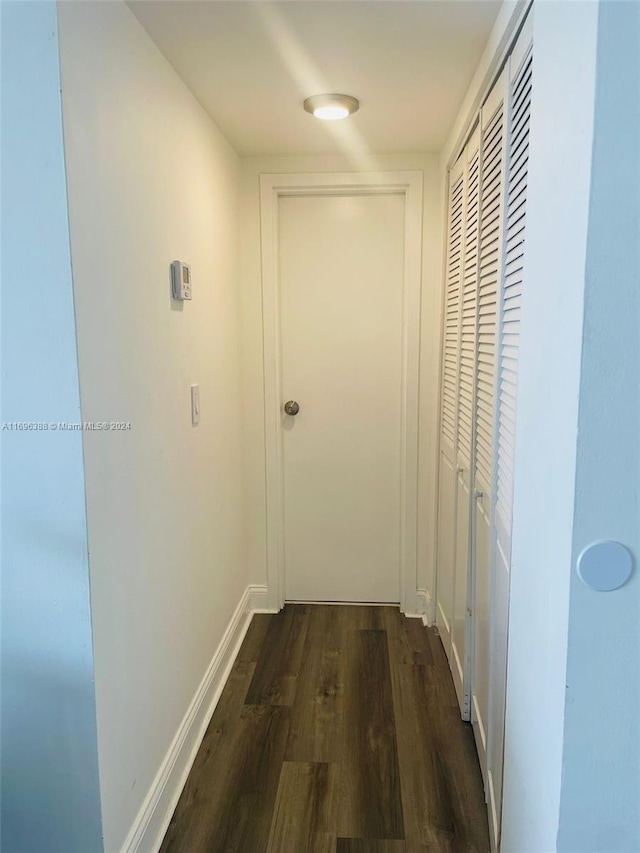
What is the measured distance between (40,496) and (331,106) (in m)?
1.52

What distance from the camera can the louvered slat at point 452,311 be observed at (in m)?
2.15

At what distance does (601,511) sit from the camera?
772 mm

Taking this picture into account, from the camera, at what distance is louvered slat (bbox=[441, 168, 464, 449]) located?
215 centimetres

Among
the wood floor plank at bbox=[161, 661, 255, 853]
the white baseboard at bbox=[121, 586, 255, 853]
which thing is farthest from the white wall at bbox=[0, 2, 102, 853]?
the wood floor plank at bbox=[161, 661, 255, 853]

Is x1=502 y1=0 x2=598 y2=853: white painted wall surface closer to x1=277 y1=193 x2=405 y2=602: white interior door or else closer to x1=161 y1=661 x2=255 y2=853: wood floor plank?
x1=161 y1=661 x2=255 y2=853: wood floor plank

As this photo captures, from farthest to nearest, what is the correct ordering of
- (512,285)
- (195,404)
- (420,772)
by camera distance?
(195,404) < (420,772) < (512,285)

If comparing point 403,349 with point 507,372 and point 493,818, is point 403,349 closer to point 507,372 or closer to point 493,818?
point 507,372

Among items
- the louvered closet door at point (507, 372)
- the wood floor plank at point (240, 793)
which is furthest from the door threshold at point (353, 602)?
the louvered closet door at point (507, 372)

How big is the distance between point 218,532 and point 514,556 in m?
1.38

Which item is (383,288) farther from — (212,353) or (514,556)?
(514,556)

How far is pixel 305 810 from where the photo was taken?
5.37 ft

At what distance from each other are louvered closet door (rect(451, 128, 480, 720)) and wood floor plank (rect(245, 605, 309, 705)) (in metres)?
0.67

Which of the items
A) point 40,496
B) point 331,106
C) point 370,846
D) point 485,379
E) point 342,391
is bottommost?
point 370,846

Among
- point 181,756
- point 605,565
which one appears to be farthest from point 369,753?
point 605,565
